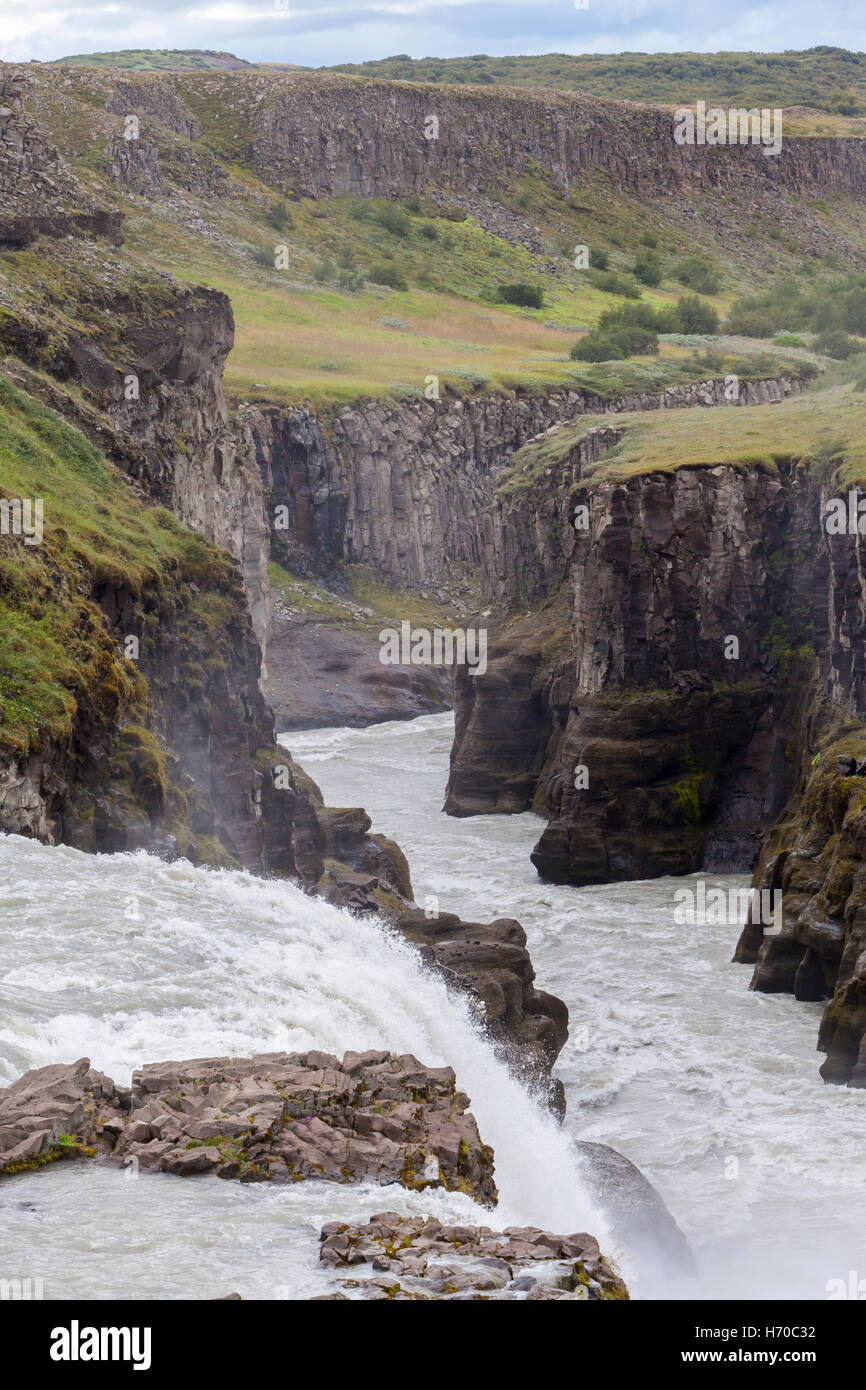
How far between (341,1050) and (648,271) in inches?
5514

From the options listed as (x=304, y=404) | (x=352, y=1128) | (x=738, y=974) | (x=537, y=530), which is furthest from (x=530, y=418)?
(x=352, y=1128)

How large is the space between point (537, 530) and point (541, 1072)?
40677mm

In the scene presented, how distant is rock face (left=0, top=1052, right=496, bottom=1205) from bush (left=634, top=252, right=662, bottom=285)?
141 metres

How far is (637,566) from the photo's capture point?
49.8 m

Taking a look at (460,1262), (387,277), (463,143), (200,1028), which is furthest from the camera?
(463,143)

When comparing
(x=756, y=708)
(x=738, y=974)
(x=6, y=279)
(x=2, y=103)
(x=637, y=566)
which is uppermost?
(x=2, y=103)

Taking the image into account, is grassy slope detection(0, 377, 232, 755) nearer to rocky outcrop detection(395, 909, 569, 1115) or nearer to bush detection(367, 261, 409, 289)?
rocky outcrop detection(395, 909, 569, 1115)

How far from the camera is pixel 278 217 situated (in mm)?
134625

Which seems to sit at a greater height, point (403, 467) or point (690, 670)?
point (403, 467)

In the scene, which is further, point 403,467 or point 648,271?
point 648,271

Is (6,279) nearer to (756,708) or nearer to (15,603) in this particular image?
(15,603)

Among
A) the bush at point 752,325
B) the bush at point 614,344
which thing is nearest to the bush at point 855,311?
the bush at point 752,325

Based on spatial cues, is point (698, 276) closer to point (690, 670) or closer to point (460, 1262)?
point (690, 670)

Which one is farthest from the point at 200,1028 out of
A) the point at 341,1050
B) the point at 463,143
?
the point at 463,143
